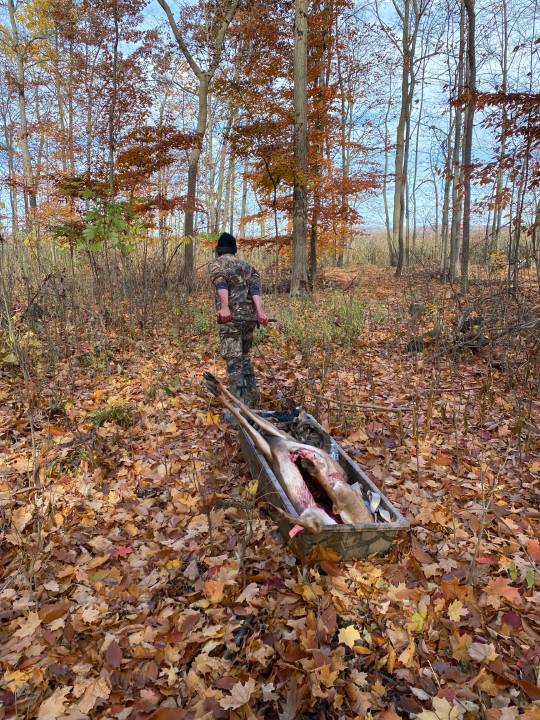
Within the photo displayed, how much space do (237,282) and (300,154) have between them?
22.3ft

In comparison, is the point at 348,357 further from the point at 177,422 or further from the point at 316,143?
the point at 316,143

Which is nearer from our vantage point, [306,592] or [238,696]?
[238,696]

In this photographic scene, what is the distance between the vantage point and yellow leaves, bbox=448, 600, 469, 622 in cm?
255

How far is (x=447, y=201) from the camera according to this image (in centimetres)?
1647

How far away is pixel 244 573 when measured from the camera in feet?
9.59

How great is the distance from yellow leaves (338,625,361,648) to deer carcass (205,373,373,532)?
1.93 ft

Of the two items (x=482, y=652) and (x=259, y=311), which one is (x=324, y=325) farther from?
(x=482, y=652)

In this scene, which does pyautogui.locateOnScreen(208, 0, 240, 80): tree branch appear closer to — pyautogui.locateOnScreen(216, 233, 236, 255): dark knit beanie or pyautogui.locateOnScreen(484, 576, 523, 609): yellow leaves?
pyautogui.locateOnScreen(216, 233, 236, 255): dark knit beanie

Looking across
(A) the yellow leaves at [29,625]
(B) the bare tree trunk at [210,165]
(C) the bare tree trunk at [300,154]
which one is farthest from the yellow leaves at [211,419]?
→ (B) the bare tree trunk at [210,165]

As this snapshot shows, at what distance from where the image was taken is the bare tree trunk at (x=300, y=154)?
32.8 feet

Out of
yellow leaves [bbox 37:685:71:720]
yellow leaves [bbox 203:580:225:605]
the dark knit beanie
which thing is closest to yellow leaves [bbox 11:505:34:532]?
yellow leaves [bbox 37:685:71:720]

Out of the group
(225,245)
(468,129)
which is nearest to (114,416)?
(225,245)

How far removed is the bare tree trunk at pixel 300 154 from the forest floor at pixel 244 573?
5825 mm

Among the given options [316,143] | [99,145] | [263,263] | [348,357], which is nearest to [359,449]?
[348,357]
